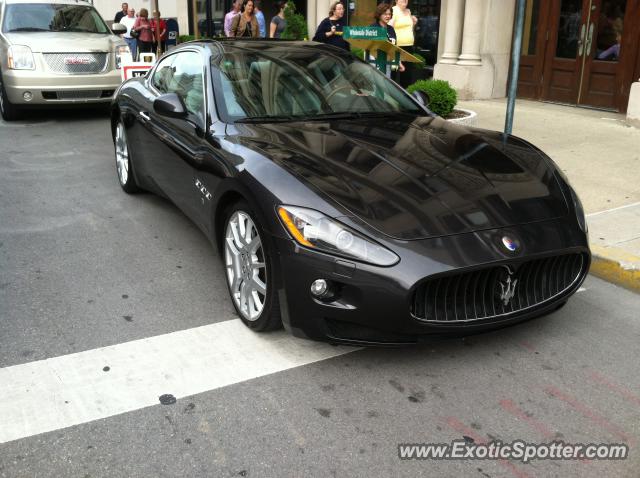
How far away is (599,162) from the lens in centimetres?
781

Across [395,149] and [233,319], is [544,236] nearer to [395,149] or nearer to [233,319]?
[395,149]

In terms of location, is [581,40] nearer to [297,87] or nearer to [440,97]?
[440,97]

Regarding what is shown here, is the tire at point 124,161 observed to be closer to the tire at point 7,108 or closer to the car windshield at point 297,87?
the car windshield at point 297,87

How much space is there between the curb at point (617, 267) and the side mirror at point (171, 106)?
3.10 metres

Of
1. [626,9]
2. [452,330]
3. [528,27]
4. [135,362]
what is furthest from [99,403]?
[528,27]

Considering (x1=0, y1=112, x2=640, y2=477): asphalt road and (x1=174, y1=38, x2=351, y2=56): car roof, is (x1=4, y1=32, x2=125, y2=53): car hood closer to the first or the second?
(x1=174, y1=38, x2=351, y2=56): car roof

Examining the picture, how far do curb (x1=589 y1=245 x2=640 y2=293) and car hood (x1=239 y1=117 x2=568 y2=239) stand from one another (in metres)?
1.04

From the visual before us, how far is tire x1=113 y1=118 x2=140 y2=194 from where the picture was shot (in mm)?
6513

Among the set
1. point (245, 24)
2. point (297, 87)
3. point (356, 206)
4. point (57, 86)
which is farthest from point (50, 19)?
point (356, 206)

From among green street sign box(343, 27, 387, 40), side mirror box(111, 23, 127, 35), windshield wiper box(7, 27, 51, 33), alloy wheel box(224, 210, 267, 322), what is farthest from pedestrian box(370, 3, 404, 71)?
alloy wheel box(224, 210, 267, 322)

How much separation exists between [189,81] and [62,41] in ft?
21.4

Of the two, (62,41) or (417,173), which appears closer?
(417,173)

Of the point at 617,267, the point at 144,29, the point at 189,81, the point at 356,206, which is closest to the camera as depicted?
the point at 356,206

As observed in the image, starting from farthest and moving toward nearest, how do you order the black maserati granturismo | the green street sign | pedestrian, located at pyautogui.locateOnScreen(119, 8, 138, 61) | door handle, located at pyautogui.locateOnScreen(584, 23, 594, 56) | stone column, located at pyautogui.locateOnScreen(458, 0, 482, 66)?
pedestrian, located at pyautogui.locateOnScreen(119, 8, 138, 61) < stone column, located at pyautogui.locateOnScreen(458, 0, 482, 66) < door handle, located at pyautogui.locateOnScreen(584, 23, 594, 56) < the green street sign < the black maserati granturismo
